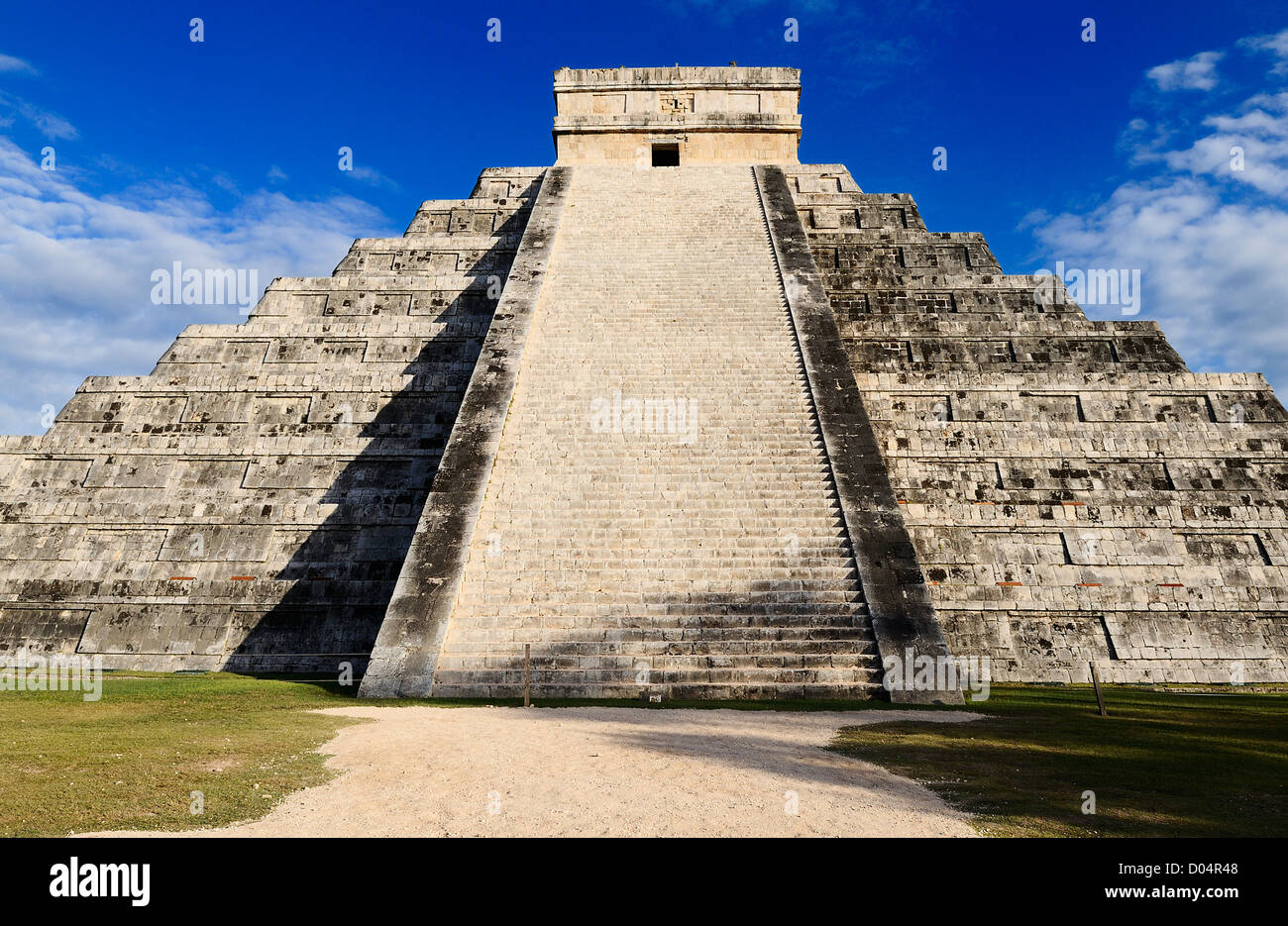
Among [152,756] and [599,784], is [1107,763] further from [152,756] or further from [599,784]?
[152,756]

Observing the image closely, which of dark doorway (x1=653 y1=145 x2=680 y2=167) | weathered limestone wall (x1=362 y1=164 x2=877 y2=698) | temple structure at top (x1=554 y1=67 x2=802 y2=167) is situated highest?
temple structure at top (x1=554 y1=67 x2=802 y2=167)

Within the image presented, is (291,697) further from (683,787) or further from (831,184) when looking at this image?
(831,184)

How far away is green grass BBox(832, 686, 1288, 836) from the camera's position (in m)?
4.58

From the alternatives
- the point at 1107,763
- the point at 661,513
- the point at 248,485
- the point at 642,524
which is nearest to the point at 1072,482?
the point at 661,513

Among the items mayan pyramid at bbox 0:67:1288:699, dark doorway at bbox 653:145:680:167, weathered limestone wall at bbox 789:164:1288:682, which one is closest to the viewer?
mayan pyramid at bbox 0:67:1288:699

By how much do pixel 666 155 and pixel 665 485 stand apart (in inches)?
744

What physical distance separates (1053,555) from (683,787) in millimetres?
10211

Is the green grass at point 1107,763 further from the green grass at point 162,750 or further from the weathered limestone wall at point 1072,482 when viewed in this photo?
the weathered limestone wall at point 1072,482

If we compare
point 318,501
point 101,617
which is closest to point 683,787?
point 318,501

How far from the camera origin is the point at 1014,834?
4.35 metres

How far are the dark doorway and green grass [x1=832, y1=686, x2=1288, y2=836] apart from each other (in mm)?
22636

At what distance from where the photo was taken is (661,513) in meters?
11.7

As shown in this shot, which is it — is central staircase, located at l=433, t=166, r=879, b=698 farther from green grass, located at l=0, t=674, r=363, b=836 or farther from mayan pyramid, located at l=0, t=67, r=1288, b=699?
green grass, located at l=0, t=674, r=363, b=836

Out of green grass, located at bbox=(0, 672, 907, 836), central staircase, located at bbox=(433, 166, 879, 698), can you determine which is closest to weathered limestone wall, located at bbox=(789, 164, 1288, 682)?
central staircase, located at bbox=(433, 166, 879, 698)
